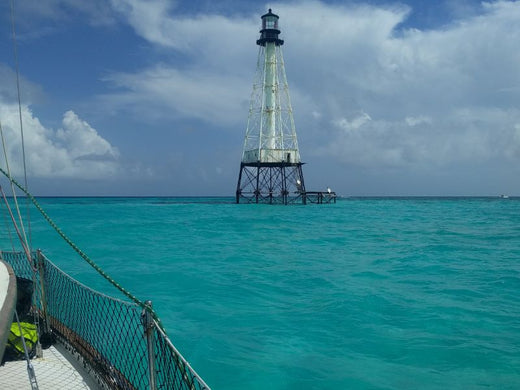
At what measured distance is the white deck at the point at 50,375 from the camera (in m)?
5.08

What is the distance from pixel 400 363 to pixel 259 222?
34261mm

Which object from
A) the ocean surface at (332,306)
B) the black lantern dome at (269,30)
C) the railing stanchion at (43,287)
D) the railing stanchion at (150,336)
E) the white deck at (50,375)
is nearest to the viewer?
the railing stanchion at (150,336)

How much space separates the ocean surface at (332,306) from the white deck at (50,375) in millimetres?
3519

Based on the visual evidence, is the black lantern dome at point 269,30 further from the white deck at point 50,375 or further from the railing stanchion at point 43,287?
the white deck at point 50,375

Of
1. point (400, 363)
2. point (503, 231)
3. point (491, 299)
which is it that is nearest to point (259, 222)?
point (503, 231)

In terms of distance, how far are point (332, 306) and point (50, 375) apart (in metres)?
9.52

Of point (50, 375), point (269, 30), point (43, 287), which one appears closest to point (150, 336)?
point (50, 375)

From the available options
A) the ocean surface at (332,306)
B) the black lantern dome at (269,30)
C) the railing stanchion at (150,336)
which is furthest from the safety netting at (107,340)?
the black lantern dome at (269,30)

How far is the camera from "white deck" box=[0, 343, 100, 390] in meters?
5.08

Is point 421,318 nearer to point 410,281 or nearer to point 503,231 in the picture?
point 410,281

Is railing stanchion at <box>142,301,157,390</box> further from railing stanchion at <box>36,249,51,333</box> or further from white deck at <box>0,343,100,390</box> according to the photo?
railing stanchion at <box>36,249,51,333</box>

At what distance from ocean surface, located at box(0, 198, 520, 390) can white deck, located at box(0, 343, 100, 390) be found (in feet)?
11.5

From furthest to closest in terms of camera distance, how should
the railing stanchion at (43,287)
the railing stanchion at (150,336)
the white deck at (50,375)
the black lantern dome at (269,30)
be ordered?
1. the black lantern dome at (269,30)
2. the railing stanchion at (43,287)
3. the white deck at (50,375)
4. the railing stanchion at (150,336)

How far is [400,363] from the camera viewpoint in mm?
8984
